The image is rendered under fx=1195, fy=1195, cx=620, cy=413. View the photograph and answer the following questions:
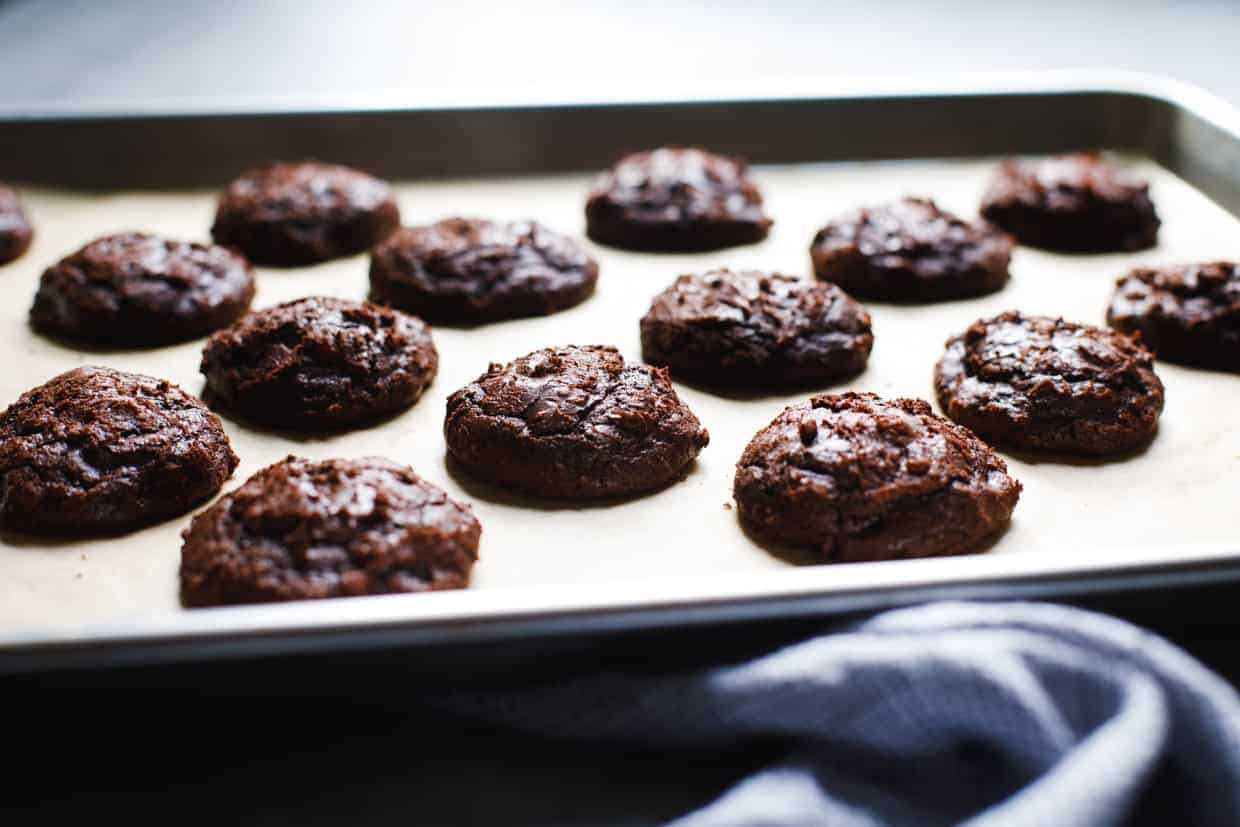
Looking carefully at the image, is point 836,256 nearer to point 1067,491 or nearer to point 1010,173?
point 1010,173

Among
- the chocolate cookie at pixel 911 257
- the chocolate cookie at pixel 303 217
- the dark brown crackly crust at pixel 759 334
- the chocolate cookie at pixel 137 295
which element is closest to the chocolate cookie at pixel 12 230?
the chocolate cookie at pixel 137 295

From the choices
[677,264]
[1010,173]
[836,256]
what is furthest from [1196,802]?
[1010,173]

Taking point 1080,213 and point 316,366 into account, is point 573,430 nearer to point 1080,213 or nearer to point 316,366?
point 316,366

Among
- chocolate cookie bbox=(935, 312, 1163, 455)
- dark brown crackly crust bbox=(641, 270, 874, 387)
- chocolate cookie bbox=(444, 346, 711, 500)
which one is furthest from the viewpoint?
dark brown crackly crust bbox=(641, 270, 874, 387)

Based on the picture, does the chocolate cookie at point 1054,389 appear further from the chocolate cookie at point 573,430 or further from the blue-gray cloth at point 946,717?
the blue-gray cloth at point 946,717

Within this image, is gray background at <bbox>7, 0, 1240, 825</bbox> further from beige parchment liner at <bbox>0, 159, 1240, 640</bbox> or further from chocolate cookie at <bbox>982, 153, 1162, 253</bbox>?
chocolate cookie at <bbox>982, 153, 1162, 253</bbox>

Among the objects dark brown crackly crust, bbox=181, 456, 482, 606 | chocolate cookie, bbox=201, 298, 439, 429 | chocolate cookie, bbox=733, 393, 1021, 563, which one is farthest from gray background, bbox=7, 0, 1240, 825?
chocolate cookie, bbox=201, 298, 439, 429
